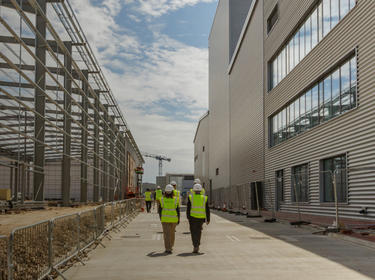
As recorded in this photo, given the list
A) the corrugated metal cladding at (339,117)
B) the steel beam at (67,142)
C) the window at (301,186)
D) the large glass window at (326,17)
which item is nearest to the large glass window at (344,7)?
the corrugated metal cladding at (339,117)

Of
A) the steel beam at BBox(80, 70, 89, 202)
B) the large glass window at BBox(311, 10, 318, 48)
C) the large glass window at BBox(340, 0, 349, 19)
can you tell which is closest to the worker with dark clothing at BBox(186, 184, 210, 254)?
the large glass window at BBox(340, 0, 349, 19)

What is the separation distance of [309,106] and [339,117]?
209 inches

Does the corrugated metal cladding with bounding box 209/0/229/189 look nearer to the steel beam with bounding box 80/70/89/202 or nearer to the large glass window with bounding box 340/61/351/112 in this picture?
the steel beam with bounding box 80/70/89/202

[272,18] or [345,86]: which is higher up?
[272,18]

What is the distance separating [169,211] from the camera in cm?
1356

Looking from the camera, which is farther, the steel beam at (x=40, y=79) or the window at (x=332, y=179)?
the window at (x=332, y=179)

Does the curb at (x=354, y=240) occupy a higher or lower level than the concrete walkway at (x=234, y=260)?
higher

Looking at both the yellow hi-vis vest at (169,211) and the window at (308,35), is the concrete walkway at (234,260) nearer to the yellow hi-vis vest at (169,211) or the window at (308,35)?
the yellow hi-vis vest at (169,211)

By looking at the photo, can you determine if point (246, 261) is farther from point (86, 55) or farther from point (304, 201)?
point (86, 55)

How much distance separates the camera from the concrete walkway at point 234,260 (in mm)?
9516

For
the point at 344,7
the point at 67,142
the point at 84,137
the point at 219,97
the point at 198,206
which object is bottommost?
the point at 198,206

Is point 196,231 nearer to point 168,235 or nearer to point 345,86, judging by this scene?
point 168,235

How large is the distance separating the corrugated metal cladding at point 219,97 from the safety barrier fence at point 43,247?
165 feet

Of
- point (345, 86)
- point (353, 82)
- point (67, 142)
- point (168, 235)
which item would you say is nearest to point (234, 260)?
point (168, 235)
